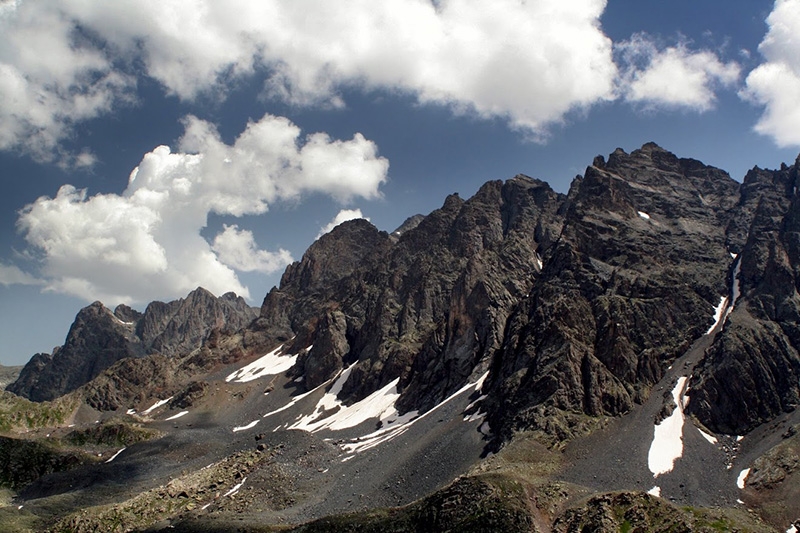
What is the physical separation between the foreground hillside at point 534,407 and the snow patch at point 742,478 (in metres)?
0.26

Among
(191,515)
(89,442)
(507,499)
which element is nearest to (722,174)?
(507,499)

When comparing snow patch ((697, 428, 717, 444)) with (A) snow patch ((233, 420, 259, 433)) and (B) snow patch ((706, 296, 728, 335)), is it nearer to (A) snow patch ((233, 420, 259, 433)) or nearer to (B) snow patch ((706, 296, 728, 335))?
(B) snow patch ((706, 296, 728, 335))

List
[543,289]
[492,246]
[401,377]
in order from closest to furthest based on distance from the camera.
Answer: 1. [543,289]
2. [401,377]
3. [492,246]

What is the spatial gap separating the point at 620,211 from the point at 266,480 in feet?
380

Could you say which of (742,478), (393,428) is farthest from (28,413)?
(742,478)

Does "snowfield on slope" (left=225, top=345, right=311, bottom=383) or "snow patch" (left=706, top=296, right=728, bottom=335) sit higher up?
"snowfield on slope" (left=225, top=345, right=311, bottom=383)

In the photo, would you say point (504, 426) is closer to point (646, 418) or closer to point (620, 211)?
point (646, 418)

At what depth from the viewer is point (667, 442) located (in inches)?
2844

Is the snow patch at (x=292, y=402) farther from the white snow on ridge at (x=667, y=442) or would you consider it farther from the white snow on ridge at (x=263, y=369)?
the white snow on ridge at (x=667, y=442)

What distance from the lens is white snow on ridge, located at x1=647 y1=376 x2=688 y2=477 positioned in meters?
65.8

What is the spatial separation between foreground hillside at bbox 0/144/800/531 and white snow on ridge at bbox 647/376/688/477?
1.41ft

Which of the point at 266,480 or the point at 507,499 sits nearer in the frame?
the point at 507,499

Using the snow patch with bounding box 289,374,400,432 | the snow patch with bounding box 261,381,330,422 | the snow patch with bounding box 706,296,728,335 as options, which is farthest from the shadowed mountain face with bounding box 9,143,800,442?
the snow patch with bounding box 261,381,330,422

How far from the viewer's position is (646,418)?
79750mm
